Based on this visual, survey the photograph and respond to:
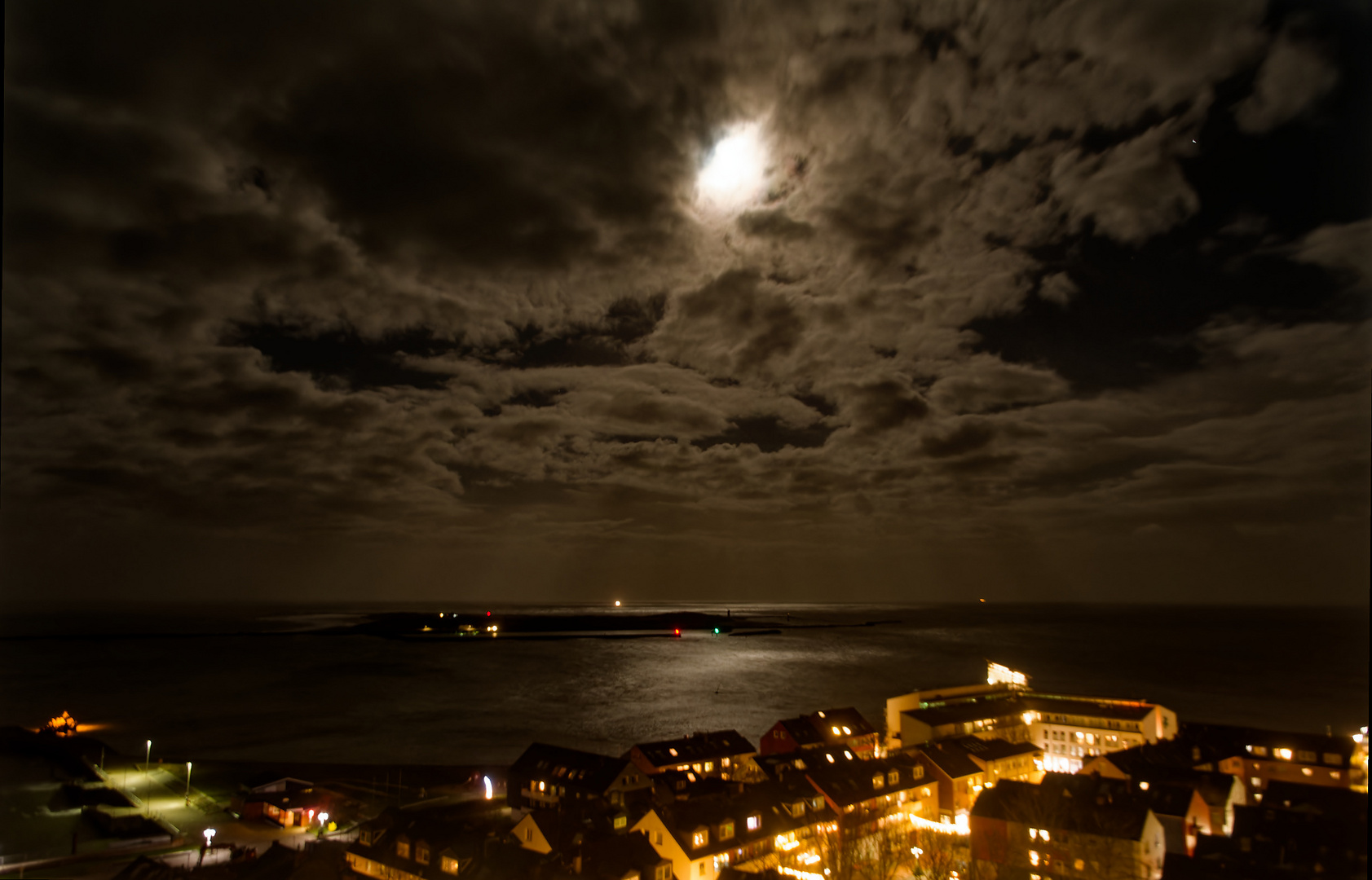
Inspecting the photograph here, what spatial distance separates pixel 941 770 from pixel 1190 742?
8.35m

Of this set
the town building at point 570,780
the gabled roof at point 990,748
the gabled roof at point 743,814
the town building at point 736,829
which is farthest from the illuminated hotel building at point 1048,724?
the town building at point 570,780

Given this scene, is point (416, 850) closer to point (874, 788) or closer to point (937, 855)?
point (937, 855)

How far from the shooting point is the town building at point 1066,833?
12711mm

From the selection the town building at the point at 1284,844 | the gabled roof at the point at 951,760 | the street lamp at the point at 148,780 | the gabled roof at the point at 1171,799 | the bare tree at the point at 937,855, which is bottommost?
the street lamp at the point at 148,780

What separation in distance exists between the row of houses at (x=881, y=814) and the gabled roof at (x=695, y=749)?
0.05 m

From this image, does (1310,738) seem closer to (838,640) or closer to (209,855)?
(209,855)

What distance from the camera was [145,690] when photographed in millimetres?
43031

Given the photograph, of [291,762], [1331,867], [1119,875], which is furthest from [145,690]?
[1331,867]

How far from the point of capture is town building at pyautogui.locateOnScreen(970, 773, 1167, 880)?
12711mm

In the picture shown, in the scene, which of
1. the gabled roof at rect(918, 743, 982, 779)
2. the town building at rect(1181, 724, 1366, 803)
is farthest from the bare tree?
the town building at rect(1181, 724, 1366, 803)

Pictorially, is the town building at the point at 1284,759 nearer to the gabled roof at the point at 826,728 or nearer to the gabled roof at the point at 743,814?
the gabled roof at the point at 826,728

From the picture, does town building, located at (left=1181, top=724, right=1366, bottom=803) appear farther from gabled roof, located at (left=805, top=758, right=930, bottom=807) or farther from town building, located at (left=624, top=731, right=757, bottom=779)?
town building, located at (left=624, top=731, right=757, bottom=779)

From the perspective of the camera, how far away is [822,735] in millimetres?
22484

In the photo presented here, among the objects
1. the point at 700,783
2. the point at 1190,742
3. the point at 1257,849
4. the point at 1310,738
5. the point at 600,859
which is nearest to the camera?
the point at 1257,849
